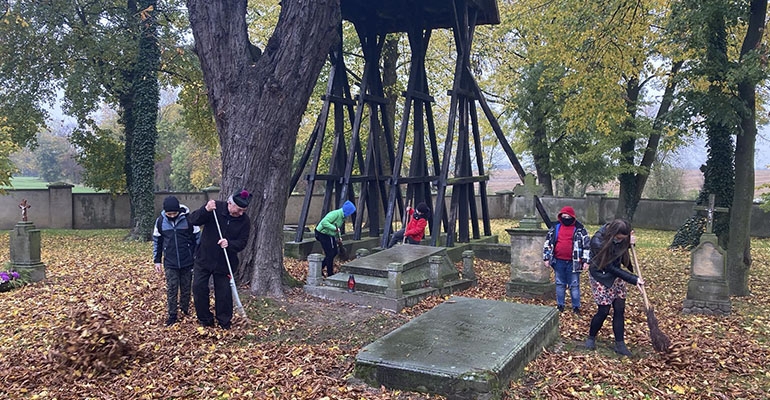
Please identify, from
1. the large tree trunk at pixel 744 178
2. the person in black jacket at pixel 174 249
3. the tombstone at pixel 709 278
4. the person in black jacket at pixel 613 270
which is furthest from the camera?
the large tree trunk at pixel 744 178

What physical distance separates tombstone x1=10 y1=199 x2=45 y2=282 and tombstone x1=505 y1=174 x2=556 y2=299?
8529mm

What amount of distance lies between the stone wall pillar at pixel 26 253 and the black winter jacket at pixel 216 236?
17.0ft

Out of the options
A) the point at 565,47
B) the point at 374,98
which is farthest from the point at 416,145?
the point at 565,47

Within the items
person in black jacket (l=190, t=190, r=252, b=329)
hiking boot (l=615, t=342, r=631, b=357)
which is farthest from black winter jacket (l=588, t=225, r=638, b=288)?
person in black jacket (l=190, t=190, r=252, b=329)

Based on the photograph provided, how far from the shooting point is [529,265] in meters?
9.45

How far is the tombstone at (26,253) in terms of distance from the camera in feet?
33.5

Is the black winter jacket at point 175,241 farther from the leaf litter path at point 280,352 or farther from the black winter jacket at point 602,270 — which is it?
the black winter jacket at point 602,270

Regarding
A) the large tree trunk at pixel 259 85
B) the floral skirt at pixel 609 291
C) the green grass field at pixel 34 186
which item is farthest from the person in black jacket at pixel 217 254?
the green grass field at pixel 34 186

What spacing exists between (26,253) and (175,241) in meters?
5.01

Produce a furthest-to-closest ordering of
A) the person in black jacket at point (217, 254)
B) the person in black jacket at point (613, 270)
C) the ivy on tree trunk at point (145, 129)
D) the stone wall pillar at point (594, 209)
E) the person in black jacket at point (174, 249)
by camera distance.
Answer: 1. the stone wall pillar at point (594, 209)
2. the ivy on tree trunk at point (145, 129)
3. the person in black jacket at point (174, 249)
4. the person in black jacket at point (217, 254)
5. the person in black jacket at point (613, 270)

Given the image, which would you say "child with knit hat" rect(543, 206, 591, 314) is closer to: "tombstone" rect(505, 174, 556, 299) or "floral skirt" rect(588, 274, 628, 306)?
"tombstone" rect(505, 174, 556, 299)

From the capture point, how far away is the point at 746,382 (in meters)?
5.68

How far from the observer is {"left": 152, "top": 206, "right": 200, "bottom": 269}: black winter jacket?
7.13 m

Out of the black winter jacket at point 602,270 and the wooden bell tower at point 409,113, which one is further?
the wooden bell tower at point 409,113
